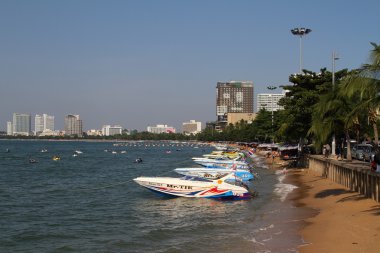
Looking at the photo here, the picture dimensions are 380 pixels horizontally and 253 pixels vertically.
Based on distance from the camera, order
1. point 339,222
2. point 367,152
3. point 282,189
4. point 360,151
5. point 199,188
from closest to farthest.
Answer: point 339,222 < point 199,188 < point 282,189 < point 367,152 < point 360,151

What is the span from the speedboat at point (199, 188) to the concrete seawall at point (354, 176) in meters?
6.85

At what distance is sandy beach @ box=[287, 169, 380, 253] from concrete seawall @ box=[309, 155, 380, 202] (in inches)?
17.8

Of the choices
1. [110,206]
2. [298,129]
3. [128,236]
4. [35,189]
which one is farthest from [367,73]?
[298,129]

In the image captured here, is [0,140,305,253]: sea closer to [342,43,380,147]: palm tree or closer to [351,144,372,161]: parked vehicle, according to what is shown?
[342,43,380,147]: palm tree

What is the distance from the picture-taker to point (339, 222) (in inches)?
841

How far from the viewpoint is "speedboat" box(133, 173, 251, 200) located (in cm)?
3319

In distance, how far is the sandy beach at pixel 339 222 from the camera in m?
17.1

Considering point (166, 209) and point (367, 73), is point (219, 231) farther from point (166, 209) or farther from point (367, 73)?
point (367, 73)

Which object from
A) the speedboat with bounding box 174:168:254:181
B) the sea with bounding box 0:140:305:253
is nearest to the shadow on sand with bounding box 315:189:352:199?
the sea with bounding box 0:140:305:253

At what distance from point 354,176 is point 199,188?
10.3m

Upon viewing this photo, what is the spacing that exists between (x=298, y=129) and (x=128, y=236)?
36.5 m

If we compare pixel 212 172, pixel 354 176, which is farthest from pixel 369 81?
pixel 212 172

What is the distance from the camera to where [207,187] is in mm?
33188

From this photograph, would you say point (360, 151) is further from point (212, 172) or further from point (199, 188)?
point (199, 188)
